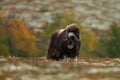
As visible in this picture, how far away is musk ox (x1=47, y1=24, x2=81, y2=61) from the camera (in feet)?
74.6

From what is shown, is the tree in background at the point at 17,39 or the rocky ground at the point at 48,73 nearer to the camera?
the rocky ground at the point at 48,73

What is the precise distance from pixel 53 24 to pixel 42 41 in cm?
425

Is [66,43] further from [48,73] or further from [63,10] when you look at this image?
[63,10]

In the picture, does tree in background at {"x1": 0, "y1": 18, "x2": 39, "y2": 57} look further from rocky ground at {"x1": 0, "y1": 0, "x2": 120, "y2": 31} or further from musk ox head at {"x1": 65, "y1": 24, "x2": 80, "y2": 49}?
musk ox head at {"x1": 65, "y1": 24, "x2": 80, "y2": 49}

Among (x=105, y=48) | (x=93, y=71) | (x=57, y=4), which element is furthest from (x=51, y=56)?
(x=57, y=4)

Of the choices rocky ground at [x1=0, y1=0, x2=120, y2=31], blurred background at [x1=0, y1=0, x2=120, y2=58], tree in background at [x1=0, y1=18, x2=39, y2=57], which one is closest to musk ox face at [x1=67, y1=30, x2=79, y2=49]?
blurred background at [x1=0, y1=0, x2=120, y2=58]

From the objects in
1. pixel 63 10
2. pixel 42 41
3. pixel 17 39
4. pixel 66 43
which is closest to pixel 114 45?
pixel 17 39

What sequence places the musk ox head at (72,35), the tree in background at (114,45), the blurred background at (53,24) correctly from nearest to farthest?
the musk ox head at (72,35), the tree in background at (114,45), the blurred background at (53,24)

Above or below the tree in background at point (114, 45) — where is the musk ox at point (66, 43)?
above

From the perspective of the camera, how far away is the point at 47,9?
5536 inches

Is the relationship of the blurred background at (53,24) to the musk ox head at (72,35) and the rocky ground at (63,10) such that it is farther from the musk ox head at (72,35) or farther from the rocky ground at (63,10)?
the musk ox head at (72,35)

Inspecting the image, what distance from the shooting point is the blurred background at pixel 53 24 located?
285 feet

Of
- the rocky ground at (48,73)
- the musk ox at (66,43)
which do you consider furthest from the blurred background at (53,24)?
the rocky ground at (48,73)

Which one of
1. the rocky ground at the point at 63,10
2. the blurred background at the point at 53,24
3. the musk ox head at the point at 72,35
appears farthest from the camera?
the rocky ground at the point at 63,10
